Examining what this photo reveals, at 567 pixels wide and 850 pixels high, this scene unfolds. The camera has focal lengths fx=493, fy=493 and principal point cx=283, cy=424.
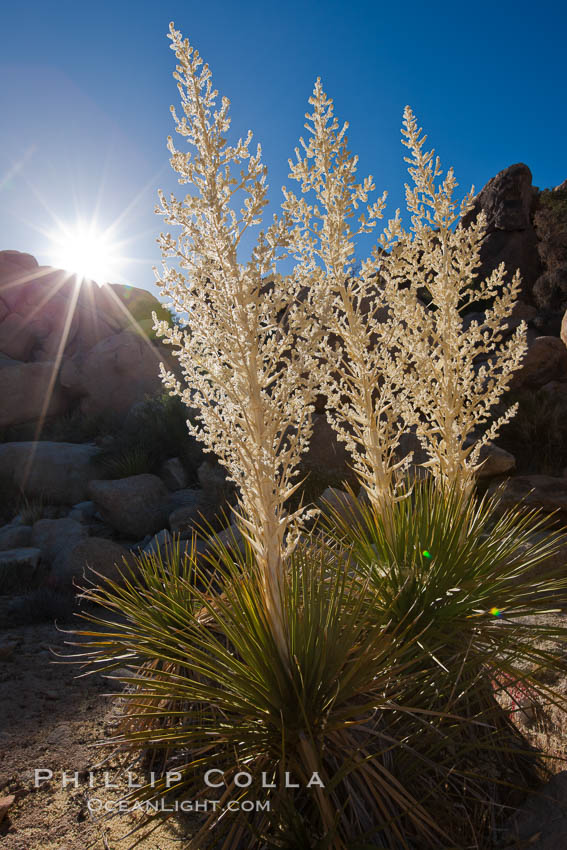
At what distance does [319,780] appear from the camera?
68.0 inches

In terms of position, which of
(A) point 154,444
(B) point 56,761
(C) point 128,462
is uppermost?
(A) point 154,444

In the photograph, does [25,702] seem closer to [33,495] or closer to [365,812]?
[365,812]

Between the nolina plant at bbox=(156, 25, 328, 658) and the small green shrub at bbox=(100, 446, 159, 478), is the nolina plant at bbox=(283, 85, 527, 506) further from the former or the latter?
the small green shrub at bbox=(100, 446, 159, 478)

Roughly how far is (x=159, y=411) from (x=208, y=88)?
39.3ft

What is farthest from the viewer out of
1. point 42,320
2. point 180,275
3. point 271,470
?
point 42,320

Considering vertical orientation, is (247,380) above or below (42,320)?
below

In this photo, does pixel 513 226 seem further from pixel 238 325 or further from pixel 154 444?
pixel 238 325

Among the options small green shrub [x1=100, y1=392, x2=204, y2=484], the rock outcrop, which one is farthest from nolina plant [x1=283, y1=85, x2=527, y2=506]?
small green shrub [x1=100, y1=392, x2=204, y2=484]

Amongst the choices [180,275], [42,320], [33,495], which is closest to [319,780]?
[180,275]

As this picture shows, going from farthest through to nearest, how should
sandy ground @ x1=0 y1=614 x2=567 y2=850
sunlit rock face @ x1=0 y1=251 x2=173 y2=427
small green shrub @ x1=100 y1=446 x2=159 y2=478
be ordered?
sunlit rock face @ x1=0 y1=251 x2=173 y2=427
small green shrub @ x1=100 y1=446 x2=159 y2=478
sandy ground @ x1=0 y1=614 x2=567 y2=850

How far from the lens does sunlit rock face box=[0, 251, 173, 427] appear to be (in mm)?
18969

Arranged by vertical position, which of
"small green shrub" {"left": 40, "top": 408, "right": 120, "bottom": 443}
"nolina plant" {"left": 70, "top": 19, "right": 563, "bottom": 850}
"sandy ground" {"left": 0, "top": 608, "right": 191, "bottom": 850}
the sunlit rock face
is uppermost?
the sunlit rock face

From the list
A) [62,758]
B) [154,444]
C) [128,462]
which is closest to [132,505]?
[128,462]

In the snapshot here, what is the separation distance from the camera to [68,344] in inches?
1078
